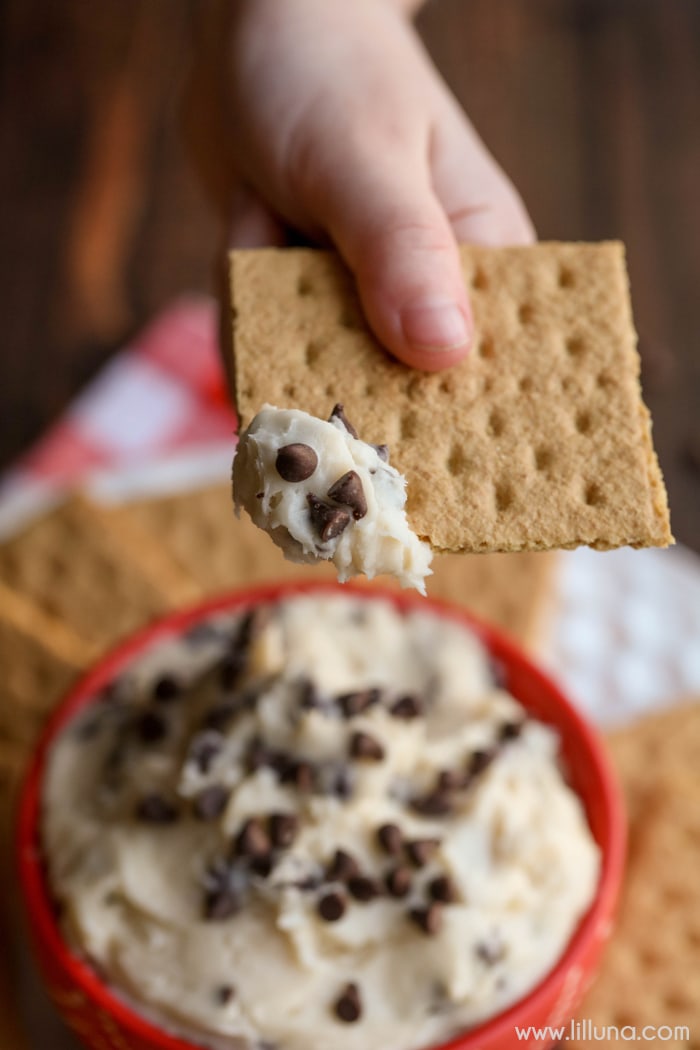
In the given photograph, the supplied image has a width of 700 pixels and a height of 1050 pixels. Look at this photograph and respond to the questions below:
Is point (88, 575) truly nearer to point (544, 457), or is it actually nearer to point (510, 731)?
point (510, 731)

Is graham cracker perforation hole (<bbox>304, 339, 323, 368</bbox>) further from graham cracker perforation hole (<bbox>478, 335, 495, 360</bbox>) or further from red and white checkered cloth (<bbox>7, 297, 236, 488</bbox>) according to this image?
red and white checkered cloth (<bbox>7, 297, 236, 488</bbox>)

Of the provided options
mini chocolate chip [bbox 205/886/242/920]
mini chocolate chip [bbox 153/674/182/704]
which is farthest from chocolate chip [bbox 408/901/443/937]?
mini chocolate chip [bbox 153/674/182/704]

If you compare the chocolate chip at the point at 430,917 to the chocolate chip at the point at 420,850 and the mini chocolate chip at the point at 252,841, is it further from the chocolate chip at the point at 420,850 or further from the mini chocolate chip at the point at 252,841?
the mini chocolate chip at the point at 252,841

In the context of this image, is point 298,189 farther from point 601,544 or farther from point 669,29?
point 669,29

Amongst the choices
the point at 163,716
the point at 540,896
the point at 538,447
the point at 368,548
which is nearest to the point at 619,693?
the point at 540,896

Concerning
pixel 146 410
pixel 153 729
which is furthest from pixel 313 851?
pixel 146 410
